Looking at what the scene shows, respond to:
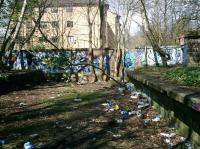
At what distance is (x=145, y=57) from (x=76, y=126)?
16.4 m

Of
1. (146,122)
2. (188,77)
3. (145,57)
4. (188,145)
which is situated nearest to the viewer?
(188,145)

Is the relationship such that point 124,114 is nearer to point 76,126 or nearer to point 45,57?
point 76,126

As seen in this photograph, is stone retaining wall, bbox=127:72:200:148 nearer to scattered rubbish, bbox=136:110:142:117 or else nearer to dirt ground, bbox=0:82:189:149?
dirt ground, bbox=0:82:189:149

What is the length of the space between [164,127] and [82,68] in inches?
610

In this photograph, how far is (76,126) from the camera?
9.19 meters

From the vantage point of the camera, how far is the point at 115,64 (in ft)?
77.9

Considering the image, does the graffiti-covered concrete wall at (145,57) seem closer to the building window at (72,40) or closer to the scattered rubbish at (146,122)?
the scattered rubbish at (146,122)

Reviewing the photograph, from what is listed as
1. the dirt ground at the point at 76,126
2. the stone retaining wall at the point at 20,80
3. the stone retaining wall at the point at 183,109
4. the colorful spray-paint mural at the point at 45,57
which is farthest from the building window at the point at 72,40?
the stone retaining wall at the point at 183,109

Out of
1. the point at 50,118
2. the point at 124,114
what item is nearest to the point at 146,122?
the point at 124,114

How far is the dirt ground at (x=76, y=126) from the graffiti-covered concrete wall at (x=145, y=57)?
1145 cm

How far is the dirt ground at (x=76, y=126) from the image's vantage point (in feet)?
24.7

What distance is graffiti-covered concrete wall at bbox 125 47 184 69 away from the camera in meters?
24.7

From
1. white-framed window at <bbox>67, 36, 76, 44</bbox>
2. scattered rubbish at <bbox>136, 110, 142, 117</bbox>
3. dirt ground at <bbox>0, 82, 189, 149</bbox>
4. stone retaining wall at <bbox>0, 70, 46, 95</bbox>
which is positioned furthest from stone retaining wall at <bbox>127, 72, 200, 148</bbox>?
white-framed window at <bbox>67, 36, 76, 44</bbox>

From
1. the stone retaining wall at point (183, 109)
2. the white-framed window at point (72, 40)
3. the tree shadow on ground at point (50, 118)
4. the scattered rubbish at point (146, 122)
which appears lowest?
the tree shadow on ground at point (50, 118)
